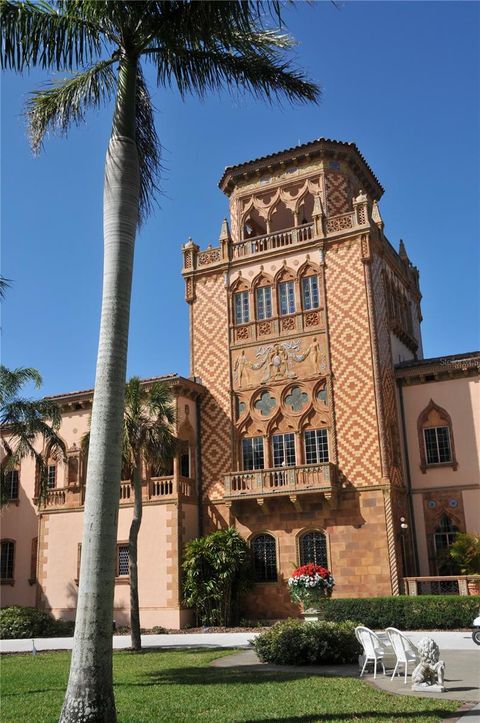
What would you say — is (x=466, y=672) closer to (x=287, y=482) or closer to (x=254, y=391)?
(x=287, y=482)

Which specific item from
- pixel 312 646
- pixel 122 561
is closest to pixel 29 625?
pixel 122 561

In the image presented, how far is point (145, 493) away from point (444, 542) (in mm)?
12227

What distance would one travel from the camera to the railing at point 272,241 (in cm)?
3150

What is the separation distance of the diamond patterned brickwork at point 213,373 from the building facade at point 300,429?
66 millimetres

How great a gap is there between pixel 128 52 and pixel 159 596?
22.0 m

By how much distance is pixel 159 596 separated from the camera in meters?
28.1

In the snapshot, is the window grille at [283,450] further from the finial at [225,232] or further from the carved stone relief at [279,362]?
the finial at [225,232]

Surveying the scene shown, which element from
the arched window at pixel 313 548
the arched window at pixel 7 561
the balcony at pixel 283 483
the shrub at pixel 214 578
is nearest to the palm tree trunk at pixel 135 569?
the shrub at pixel 214 578

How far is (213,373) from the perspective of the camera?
31750 millimetres

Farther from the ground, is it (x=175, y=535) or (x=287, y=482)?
(x=287, y=482)

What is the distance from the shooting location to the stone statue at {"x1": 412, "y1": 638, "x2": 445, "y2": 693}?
453 inches

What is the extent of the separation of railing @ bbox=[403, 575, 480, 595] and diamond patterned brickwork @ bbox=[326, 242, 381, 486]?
12.8 ft

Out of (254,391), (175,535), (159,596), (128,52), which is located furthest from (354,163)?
(128,52)

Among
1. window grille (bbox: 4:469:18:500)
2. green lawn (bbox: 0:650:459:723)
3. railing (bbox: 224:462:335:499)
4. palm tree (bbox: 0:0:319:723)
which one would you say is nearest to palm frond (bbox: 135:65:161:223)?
palm tree (bbox: 0:0:319:723)
